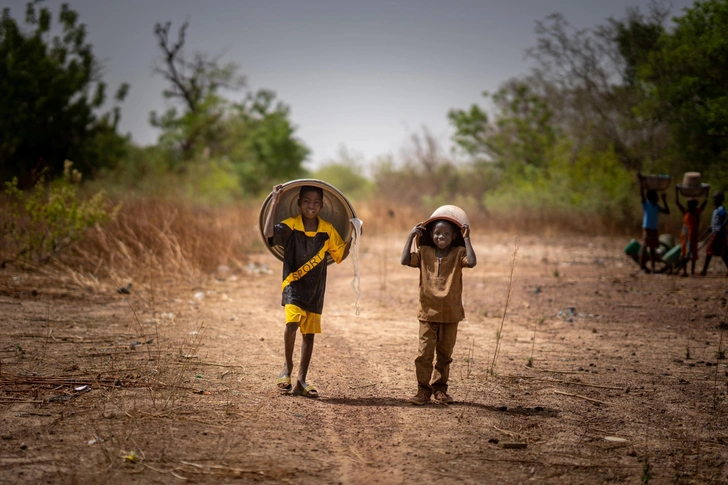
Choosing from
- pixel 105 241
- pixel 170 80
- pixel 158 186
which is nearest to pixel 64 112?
pixel 158 186

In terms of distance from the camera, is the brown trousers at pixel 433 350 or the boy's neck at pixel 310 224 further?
the boy's neck at pixel 310 224

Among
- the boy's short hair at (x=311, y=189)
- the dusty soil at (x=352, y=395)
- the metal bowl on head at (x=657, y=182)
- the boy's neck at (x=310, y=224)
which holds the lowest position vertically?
the dusty soil at (x=352, y=395)

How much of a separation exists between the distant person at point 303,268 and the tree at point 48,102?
16.1m

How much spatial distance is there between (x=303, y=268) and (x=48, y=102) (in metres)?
19.5

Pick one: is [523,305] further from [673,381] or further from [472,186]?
[472,186]

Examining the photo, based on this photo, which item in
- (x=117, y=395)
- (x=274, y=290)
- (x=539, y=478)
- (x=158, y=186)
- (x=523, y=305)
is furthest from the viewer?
(x=158, y=186)

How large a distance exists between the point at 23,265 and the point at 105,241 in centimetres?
128

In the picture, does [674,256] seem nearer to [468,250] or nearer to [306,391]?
[468,250]

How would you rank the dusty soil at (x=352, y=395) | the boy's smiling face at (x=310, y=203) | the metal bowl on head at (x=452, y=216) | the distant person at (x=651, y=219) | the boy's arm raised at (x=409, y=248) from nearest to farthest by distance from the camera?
1. the dusty soil at (x=352, y=395)
2. the metal bowl on head at (x=452, y=216)
3. the boy's arm raised at (x=409, y=248)
4. the boy's smiling face at (x=310, y=203)
5. the distant person at (x=651, y=219)

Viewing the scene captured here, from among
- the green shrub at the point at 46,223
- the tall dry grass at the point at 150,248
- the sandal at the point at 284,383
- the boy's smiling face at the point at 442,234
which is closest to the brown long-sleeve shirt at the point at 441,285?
the boy's smiling face at the point at 442,234

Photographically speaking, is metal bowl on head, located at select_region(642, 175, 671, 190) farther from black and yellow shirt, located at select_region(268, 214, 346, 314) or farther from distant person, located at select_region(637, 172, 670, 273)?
black and yellow shirt, located at select_region(268, 214, 346, 314)

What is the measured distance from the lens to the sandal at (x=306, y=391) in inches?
201

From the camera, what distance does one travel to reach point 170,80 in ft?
128

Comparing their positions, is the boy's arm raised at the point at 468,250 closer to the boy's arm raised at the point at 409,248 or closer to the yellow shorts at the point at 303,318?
the boy's arm raised at the point at 409,248
